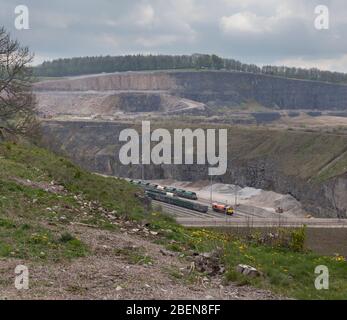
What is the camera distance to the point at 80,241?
520 inches

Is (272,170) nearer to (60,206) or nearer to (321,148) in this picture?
(321,148)

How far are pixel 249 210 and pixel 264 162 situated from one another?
2570 cm

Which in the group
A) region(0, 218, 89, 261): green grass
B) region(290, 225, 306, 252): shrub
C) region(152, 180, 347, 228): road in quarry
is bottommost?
region(152, 180, 347, 228): road in quarry

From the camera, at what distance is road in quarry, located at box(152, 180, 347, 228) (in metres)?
52.9

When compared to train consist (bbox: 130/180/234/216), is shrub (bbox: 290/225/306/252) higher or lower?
higher

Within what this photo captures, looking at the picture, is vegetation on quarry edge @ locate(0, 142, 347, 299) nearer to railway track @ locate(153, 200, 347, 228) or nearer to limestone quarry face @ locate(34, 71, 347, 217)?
railway track @ locate(153, 200, 347, 228)

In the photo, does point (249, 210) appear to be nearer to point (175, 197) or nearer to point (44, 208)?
point (175, 197)

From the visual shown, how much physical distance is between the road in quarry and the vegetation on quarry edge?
24976 mm

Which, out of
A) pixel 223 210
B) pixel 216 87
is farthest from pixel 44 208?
pixel 216 87

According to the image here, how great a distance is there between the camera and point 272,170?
9175 cm

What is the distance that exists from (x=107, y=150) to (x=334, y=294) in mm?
108339

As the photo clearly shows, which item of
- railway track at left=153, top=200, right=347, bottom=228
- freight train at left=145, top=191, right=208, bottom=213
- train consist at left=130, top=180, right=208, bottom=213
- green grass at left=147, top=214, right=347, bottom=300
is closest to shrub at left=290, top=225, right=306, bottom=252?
green grass at left=147, top=214, right=347, bottom=300

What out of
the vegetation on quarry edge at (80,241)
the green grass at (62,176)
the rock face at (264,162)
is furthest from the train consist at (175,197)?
the vegetation on quarry edge at (80,241)
